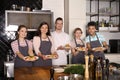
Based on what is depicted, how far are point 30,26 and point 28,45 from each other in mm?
985

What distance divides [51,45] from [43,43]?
151 mm

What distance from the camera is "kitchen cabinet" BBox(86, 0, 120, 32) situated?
5312mm

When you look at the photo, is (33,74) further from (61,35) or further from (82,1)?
(82,1)

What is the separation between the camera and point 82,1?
16.3 feet

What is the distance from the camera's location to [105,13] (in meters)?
5.36

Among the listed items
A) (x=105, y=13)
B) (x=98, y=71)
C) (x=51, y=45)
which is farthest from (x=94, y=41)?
Answer: (x=98, y=71)

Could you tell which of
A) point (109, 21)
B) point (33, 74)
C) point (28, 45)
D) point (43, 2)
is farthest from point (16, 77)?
point (109, 21)

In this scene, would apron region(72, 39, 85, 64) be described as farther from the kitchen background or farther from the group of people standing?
the kitchen background

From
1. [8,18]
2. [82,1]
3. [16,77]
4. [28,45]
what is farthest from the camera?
[82,1]

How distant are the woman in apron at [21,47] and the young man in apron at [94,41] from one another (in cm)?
107

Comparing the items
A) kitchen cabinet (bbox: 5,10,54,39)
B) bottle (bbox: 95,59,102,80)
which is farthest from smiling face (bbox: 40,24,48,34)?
bottle (bbox: 95,59,102,80)

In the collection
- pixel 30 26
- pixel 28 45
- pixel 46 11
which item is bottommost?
pixel 28 45

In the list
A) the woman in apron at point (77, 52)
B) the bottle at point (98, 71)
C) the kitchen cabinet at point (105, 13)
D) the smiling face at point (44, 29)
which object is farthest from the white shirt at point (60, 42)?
the bottle at point (98, 71)

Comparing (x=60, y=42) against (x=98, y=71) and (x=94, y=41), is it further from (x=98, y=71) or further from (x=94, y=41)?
(x=98, y=71)
